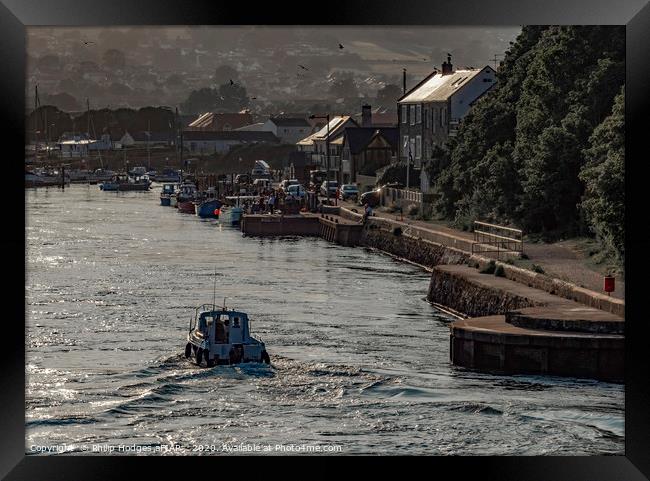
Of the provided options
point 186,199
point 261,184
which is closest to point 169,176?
point 261,184

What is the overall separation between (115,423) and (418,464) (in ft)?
54.7

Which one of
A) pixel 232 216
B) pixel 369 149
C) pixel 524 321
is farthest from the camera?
pixel 369 149

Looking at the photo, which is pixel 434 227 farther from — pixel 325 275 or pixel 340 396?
pixel 340 396

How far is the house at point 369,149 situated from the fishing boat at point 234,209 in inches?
401

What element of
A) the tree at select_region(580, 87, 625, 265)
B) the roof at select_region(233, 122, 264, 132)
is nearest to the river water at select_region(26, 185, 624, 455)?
the tree at select_region(580, 87, 625, 265)

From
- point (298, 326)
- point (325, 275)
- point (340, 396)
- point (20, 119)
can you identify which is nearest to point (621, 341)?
point (340, 396)

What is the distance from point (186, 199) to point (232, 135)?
56.0m

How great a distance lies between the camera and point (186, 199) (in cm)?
12912

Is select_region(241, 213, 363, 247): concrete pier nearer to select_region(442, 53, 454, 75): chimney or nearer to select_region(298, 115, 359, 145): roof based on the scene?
select_region(442, 53, 454, 75): chimney

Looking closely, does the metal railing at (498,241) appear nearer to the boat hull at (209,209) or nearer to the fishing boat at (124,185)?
the boat hull at (209,209)

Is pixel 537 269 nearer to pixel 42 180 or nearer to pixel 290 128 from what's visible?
pixel 42 180

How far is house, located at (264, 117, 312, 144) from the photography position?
593 ft

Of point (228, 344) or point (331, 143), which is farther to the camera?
point (331, 143)

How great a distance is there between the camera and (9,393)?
14336 millimetres
